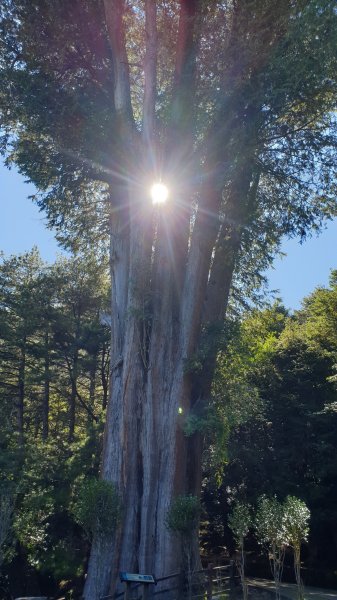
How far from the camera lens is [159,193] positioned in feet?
46.9

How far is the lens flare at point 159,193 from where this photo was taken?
46.7 feet

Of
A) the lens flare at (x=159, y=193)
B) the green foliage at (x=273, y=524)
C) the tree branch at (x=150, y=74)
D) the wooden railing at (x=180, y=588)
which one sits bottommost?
the wooden railing at (x=180, y=588)

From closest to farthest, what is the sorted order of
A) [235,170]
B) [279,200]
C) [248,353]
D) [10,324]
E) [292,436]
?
[235,170], [248,353], [279,200], [292,436], [10,324]

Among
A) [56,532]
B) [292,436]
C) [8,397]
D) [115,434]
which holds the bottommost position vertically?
[56,532]

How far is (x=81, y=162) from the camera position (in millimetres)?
15102

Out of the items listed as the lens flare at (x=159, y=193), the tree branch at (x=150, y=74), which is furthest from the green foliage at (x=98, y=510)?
the tree branch at (x=150, y=74)

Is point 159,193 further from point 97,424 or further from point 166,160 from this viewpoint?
point 97,424

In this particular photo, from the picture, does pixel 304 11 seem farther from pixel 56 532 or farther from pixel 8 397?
pixel 8 397

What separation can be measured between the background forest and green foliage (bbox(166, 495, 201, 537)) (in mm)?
1528

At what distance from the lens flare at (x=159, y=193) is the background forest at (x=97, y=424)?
3381mm

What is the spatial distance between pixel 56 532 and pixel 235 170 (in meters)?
10.9

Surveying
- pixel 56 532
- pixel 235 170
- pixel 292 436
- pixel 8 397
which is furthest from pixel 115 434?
pixel 8 397

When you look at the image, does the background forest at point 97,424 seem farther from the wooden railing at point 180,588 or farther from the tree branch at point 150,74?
the tree branch at point 150,74

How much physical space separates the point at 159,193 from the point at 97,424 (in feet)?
26.5
